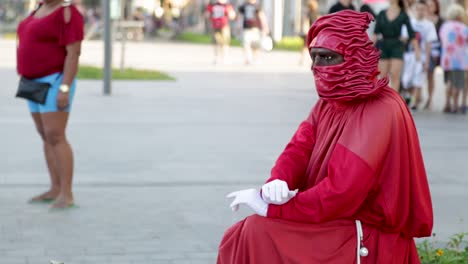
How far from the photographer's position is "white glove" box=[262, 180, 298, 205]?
11.6 feet

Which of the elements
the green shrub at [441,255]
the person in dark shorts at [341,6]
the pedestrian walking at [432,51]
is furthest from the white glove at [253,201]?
the pedestrian walking at [432,51]

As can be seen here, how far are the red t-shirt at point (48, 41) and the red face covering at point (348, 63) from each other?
3.35 meters

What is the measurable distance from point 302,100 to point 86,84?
4.27 m

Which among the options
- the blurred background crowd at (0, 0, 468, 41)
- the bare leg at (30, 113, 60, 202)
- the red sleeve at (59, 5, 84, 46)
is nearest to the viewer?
the red sleeve at (59, 5, 84, 46)

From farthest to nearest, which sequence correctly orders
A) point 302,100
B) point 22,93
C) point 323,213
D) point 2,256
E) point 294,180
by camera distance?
point 302,100
point 22,93
point 2,256
point 294,180
point 323,213

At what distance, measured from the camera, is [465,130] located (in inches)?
472

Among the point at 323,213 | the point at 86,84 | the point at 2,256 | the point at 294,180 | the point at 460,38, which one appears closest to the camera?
the point at 323,213

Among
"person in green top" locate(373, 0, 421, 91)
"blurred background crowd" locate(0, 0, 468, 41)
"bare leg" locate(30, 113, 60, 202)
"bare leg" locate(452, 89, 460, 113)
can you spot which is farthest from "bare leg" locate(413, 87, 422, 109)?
"bare leg" locate(30, 113, 60, 202)

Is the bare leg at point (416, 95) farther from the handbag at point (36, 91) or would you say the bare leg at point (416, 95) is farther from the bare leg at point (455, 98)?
the handbag at point (36, 91)

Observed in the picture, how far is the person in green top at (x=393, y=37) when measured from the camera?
12625 millimetres

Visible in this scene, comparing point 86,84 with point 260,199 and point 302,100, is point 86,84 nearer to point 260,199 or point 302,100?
point 302,100

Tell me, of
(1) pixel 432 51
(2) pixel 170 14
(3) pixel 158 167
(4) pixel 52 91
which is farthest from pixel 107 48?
(2) pixel 170 14

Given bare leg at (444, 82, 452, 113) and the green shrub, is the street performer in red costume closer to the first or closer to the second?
the green shrub

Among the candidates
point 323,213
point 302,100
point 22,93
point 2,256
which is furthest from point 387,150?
point 302,100
